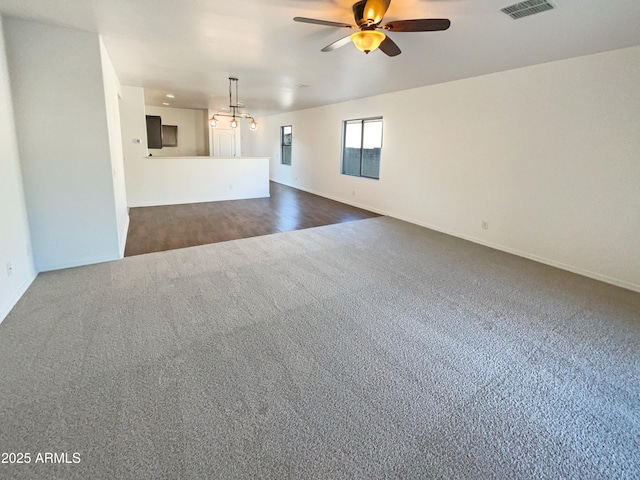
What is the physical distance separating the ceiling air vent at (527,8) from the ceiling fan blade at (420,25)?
0.64 metres

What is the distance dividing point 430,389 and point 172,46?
14.5ft

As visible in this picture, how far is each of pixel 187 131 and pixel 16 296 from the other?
9393 mm

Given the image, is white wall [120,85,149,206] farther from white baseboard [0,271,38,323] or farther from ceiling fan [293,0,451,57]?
ceiling fan [293,0,451,57]

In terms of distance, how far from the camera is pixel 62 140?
3.47 meters

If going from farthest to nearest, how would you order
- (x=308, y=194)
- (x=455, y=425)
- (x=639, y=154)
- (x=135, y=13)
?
(x=308, y=194), (x=639, y=154), (x=135, y=13), (x=455, y=425)

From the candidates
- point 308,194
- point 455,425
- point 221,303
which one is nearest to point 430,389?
point 455,425

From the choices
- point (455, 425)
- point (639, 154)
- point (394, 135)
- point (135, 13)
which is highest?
point (135, 13)

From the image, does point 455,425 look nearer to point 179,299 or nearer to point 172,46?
point 179,299

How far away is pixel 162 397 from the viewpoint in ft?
6.20

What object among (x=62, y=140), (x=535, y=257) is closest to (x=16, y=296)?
(x=62, y=140)

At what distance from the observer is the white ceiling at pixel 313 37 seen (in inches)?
106

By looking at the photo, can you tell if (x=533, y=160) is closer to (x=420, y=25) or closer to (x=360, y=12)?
(x=420, y=25)

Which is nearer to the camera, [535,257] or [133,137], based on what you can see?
[535,257]

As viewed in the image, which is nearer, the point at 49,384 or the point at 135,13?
the point at 49,384
